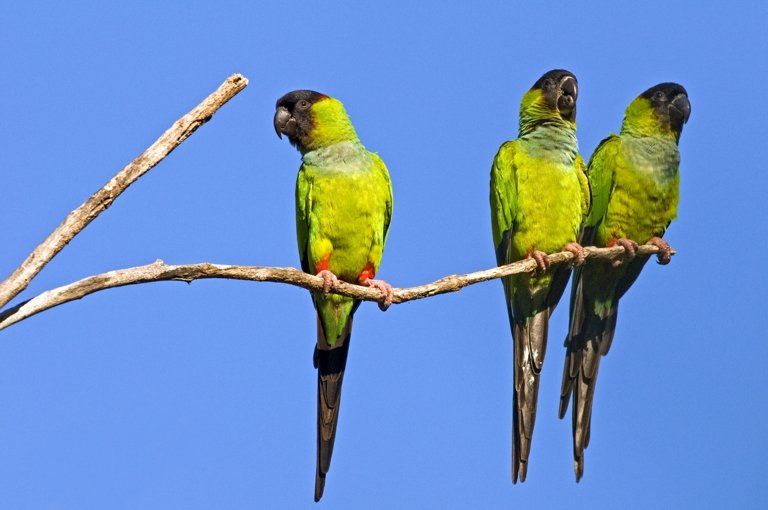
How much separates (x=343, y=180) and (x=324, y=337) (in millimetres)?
1052

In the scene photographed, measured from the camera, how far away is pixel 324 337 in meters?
7.21

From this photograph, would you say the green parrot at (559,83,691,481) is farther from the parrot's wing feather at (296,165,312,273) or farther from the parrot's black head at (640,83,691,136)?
the parrot's wing feather at (296,165,312,273)

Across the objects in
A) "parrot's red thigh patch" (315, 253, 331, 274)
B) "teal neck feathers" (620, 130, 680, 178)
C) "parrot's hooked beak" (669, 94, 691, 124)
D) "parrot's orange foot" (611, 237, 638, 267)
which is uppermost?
"parrot's hooked beak" (669, 94, 691, 124)

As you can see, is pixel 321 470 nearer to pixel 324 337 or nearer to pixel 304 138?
pixel 324 337

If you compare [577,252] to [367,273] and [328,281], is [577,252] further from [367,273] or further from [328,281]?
[328,281]

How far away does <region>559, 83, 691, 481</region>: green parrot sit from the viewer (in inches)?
315

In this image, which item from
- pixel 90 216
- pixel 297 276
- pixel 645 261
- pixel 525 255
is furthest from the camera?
pixel 645 261

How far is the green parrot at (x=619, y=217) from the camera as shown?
26.2ft

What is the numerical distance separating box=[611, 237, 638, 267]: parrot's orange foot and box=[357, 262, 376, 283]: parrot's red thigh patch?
6.36ft

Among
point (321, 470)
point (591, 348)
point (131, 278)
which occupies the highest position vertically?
point (591, 348)

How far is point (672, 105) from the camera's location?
26.9ft

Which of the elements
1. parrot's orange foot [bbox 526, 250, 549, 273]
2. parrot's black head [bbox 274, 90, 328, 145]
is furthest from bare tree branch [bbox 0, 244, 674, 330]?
parrot's black head [bbox 274, 90, 328, 145]

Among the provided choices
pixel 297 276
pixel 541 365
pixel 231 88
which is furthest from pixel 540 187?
pixel 231 88

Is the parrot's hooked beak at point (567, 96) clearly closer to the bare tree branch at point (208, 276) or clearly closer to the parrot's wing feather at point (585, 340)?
the parrot's wing feather at point (585, 340)
